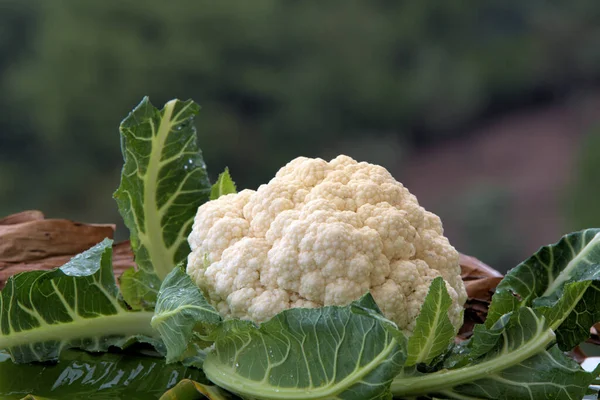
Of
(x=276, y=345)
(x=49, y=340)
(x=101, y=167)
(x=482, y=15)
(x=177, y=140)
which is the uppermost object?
(x=482, y=15)

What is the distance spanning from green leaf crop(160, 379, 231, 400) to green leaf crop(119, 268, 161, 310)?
32 centimetres

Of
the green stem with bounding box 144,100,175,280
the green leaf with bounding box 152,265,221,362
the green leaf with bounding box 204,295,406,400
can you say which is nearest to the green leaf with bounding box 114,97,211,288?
the green stem with bounding box 144,100,175,280

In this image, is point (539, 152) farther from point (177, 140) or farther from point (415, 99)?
point (177, 140)

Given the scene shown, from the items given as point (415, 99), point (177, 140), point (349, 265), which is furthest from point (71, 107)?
point (349, 265)

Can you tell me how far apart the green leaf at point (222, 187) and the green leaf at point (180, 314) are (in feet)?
1.14

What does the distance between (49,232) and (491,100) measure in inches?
92.4

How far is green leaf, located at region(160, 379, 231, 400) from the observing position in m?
1.00

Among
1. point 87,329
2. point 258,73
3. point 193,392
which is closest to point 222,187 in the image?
point 87,329

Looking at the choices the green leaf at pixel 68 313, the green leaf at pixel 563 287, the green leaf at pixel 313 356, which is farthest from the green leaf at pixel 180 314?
the green leaf at pixel 563 287

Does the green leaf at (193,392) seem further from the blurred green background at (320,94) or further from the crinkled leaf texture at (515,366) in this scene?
the blurred green background at (320,94)

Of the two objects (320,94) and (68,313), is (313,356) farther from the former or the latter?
(320,94)

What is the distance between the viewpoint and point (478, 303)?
1.50 metres

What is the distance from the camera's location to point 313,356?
94 cm

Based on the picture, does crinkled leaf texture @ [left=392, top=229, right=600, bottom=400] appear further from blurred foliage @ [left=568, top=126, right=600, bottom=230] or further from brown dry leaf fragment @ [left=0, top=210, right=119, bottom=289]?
blurred foliage @ [left=568, top=126, right=600, bottom=230]
